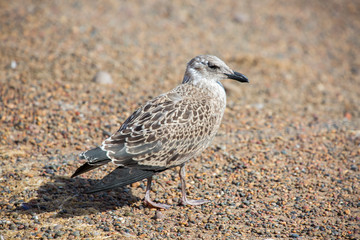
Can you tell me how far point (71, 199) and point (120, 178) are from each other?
35.1 inches

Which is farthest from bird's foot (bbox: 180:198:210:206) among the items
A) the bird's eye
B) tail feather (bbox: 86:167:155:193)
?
the bird's eye

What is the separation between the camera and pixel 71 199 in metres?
5.36

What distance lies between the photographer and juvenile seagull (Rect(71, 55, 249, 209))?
4.92 m

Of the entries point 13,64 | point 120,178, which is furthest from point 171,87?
point 120,178

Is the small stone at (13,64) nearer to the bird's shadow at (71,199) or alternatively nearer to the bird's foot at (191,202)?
the bird's shadow at (71,199)

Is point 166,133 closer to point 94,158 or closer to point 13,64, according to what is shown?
→ point 94,158

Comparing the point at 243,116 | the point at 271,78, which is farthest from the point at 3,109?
the point at 271,78

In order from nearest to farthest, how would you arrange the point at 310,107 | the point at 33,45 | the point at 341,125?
the point at 341,125 < the point at 310,107 < the point at 33,45

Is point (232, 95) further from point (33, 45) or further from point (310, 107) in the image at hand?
point (33, 45)

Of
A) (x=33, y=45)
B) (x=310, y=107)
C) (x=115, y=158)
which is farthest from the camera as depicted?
(x=33, y=45)

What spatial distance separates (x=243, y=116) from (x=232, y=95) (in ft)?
2.96

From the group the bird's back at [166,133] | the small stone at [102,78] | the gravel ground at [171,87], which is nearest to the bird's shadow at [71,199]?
the gravel ground at [171,87]

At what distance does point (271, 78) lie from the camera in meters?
9.83

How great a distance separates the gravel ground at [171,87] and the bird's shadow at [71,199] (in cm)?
2
